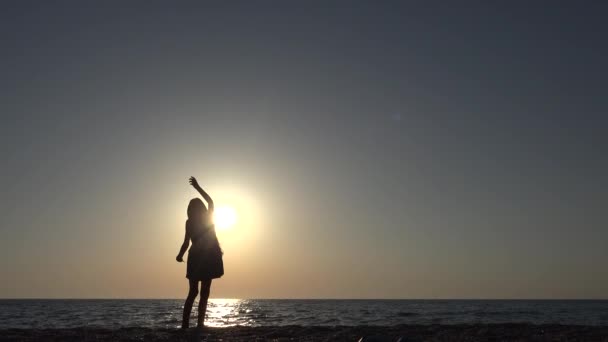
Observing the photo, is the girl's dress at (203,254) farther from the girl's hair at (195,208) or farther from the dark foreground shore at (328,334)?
the dark foreground shore at (328,334)

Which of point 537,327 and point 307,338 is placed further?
point 537,327

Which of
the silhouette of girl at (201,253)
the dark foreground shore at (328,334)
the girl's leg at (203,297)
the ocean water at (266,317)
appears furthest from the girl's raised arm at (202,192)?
the ocean water at (266,317)

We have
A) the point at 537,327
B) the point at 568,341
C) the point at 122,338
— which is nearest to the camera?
the point at 568,341

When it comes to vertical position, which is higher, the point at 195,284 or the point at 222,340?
the point at 195,284

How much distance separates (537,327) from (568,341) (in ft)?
7.88

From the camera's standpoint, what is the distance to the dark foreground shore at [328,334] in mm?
8843

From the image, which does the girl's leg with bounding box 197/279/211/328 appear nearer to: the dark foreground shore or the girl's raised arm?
the dark foreground shore

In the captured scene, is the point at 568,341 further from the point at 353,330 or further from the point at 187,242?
the point at 187,242

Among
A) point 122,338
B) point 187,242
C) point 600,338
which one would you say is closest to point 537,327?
point 600,338

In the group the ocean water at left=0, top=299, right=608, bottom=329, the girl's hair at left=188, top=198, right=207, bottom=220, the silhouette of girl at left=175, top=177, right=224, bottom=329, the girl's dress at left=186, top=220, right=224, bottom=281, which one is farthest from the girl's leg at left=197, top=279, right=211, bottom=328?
the ocean water at left=0, top=299, right=608, bottom=329

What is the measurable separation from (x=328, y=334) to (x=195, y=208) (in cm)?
331

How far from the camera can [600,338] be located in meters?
8.48

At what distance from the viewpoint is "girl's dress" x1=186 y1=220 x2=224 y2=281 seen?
10062mm

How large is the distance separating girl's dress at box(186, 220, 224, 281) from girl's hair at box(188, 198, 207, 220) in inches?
5.8
